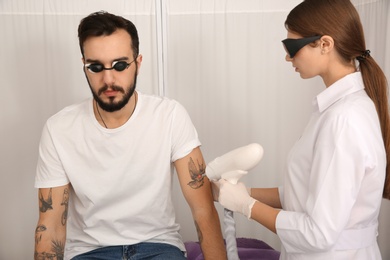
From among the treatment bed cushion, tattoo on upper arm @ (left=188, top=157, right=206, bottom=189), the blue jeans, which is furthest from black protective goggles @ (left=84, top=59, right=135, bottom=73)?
the treatment bed cushion

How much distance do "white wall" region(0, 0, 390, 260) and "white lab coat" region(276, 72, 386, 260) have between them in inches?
41.2

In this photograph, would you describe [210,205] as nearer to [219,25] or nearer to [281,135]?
[281,135]

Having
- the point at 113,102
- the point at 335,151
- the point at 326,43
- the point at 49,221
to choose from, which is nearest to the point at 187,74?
the point at 113,102

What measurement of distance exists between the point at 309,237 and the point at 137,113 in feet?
2.67

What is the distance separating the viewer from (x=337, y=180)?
1217 mm

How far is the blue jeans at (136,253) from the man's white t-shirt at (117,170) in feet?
0.08

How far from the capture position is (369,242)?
4.52 ft

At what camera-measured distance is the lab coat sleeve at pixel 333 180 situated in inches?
47.7

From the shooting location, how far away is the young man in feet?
5.65

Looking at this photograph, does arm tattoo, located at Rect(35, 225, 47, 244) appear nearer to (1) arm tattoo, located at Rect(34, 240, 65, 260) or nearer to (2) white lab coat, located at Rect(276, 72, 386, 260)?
(1) arm tattoo, located at Rect(34, 240, 65, 260)

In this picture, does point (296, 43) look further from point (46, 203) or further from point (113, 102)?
point (46, 203)

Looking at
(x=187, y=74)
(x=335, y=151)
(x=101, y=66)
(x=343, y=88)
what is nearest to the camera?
(x=335, y=151)

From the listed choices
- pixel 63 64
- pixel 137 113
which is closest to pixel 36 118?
pixel 63 64

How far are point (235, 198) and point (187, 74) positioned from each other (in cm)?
110
